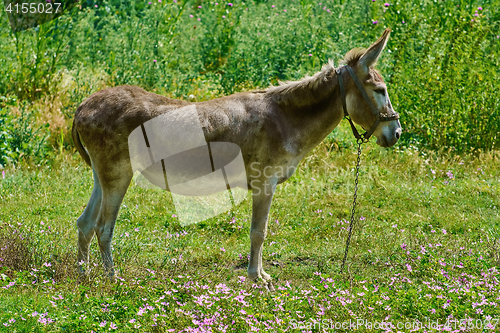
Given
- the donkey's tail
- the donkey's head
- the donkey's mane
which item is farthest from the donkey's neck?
the donkey's tail

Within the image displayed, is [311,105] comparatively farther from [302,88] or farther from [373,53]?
[373,53]

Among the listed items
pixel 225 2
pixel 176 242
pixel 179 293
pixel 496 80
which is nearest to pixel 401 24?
pixel 496 80

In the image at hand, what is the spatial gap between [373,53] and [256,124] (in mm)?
1242

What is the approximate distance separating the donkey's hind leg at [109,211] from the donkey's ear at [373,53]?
2365 mm

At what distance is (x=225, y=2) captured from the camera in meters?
13.4

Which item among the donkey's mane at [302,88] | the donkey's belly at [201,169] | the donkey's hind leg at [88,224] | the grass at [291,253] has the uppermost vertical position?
the donkey's mane at [302,88]

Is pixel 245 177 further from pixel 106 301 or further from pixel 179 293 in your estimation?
pixel 106 301

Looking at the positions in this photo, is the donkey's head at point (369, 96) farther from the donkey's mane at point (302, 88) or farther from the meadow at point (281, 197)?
the meadow at point (281, 197)

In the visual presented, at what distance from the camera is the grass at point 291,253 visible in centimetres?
426

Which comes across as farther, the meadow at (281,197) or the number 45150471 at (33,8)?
the number 45150471 at (33,8)

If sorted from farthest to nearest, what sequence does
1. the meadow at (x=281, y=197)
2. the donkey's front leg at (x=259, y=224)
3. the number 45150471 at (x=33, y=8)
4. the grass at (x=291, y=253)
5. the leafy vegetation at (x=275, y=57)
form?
the number 45150471 at (x=33, y=8) < the leafy vegetation at (x=275, y=57) < the donkey's front leg at (x=259, y=224) < the meadow at (x=281, y=197) < the grass at (x=291, y=253)

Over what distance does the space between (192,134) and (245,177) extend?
67 cm

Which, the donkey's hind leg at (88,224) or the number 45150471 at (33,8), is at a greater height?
the number 45150471 at (33,8)

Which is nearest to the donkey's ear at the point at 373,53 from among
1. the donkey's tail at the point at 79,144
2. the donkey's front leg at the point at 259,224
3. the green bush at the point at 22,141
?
the donkey's front leg at the point at 259,224
